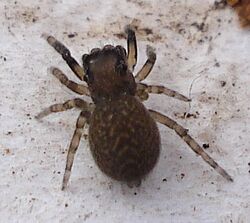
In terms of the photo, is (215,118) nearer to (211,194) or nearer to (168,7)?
(211,194)

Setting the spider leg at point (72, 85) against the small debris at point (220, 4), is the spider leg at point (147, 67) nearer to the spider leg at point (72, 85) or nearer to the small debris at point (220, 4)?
the spider leg at point (72, 85)

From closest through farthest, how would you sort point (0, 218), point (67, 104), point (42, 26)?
point (0, 218) → point (67, 104) → point (42, 26)

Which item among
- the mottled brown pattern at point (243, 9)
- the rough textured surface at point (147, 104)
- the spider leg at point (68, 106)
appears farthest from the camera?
the mottled brown pattern at point (243, 9)

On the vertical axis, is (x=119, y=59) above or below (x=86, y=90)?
above

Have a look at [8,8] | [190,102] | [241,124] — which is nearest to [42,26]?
[8,8]

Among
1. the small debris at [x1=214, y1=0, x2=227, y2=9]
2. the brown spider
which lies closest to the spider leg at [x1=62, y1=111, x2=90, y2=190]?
the brown spider

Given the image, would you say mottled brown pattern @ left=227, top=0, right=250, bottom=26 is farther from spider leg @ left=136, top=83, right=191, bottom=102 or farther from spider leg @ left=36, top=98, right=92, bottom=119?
spider leg @ left=36, top=98, right=92, bottom=119

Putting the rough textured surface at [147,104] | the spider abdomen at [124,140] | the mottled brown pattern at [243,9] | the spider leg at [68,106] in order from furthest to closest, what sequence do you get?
the mottled brown pattern at [243,9] → the spider leg at [68,106] → the rough textured surface at [147,104] → the spider abdomen at [124,140]

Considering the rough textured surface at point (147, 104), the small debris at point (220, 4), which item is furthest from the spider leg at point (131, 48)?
the small debris at point (220, 4)
